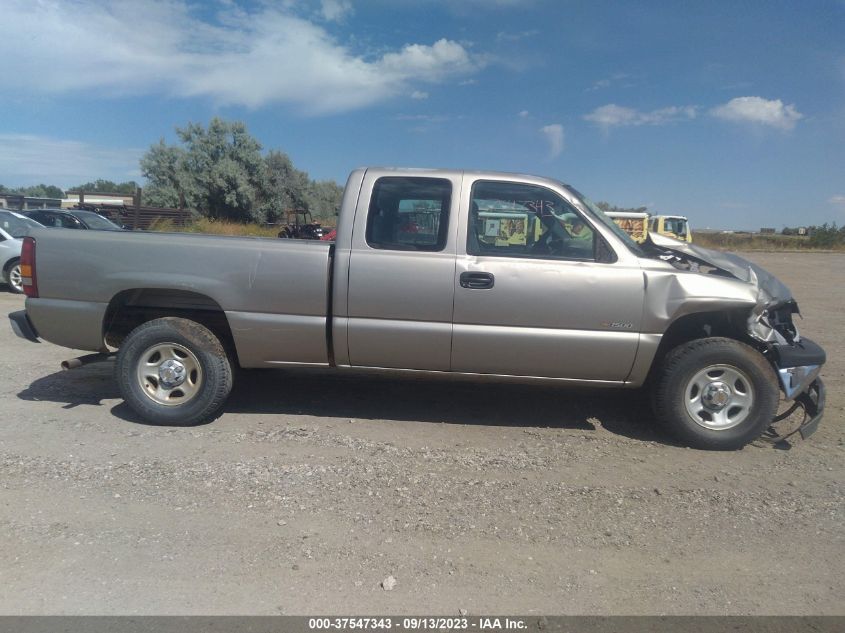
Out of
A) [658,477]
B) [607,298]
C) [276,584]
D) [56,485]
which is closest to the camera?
[276,584]

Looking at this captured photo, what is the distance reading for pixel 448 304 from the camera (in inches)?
179

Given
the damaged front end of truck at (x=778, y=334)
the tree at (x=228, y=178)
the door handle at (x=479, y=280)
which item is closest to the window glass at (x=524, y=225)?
the door handle at (x=479, y=280)

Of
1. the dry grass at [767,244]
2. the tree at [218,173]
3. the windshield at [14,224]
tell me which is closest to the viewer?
the windshield at [14,224]

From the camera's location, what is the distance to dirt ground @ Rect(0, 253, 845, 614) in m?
2.85

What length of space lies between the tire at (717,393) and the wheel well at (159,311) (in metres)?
3.44

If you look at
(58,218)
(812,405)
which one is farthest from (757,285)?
(58,218)

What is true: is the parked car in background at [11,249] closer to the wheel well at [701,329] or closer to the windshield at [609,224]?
the windshield at [609,224]

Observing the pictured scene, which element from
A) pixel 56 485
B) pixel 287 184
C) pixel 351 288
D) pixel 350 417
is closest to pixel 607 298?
pixel 351 288

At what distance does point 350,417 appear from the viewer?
5.14m

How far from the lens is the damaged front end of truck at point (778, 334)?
14.9ft

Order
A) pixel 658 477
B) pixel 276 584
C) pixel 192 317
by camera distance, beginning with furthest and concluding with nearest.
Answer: pixel 192 317, pixel 658 477, pixel 276 584

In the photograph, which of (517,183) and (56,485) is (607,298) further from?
(56,485)

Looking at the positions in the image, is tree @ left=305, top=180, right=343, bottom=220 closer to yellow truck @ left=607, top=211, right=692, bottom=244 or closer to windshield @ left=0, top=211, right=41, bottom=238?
yellow truck @ left=607, top=211, right=692, bottom=244

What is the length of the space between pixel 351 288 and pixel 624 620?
280cm
